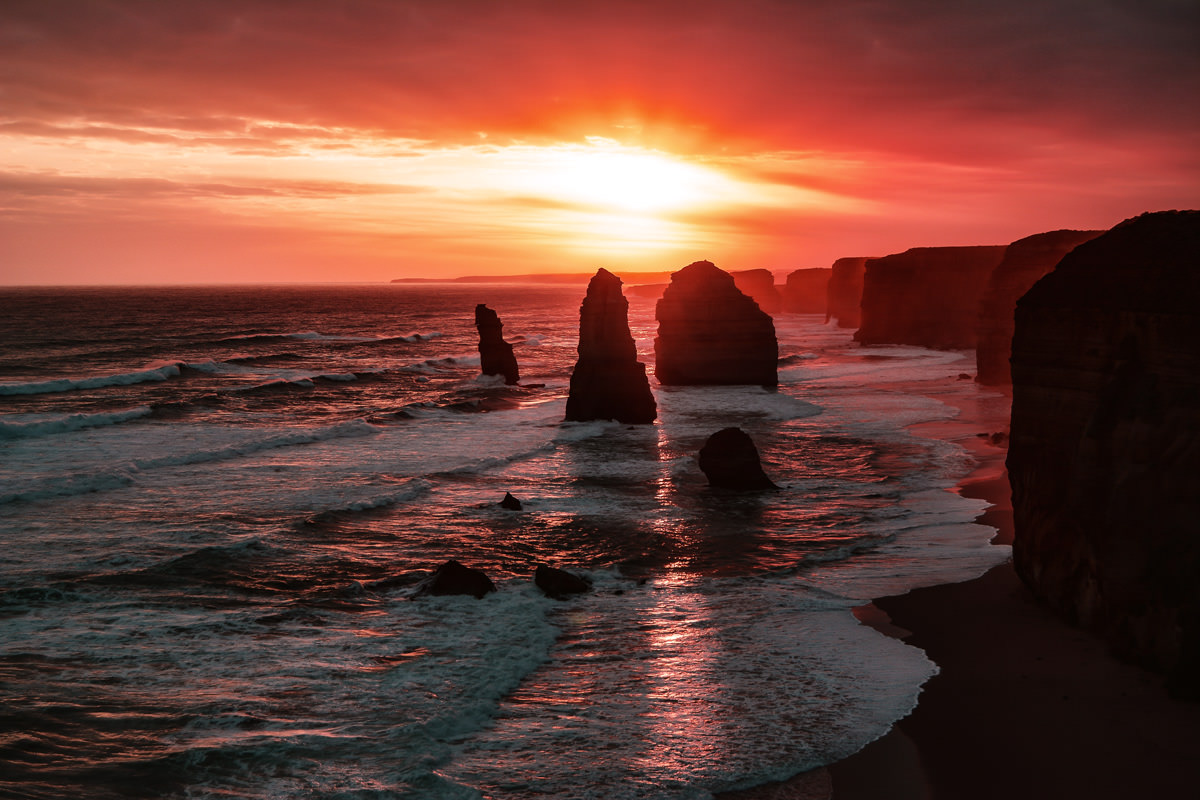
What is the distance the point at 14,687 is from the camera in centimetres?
1356

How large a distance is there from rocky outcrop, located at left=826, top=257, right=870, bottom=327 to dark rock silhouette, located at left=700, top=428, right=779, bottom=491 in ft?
317

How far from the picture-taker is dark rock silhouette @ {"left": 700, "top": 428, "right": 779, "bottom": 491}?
2711cm

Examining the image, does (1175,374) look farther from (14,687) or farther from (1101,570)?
(14,687)

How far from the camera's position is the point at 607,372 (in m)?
40.0

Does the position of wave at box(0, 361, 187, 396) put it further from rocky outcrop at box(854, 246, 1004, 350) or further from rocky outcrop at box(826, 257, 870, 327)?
rocky outcrop at box(826, 257, 870, 327)

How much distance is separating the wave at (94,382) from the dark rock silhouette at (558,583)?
47.7 meters

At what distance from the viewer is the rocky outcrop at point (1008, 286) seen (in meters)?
47.3

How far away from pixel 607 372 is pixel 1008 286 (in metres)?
25.2

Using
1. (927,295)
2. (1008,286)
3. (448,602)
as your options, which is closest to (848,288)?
(927,295)

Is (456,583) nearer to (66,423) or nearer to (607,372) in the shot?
(607,372)

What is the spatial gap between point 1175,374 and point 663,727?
8.85 m

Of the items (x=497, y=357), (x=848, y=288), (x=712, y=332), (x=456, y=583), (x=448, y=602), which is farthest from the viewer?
(x=848, y=288)

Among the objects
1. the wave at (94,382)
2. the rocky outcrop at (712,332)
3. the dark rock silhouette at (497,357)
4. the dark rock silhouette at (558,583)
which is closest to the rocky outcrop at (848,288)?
the rocky outcrop at (712,332)

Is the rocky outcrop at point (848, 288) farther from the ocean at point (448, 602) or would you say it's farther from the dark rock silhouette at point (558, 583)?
the dark rock silhouette at point (558, 583)
